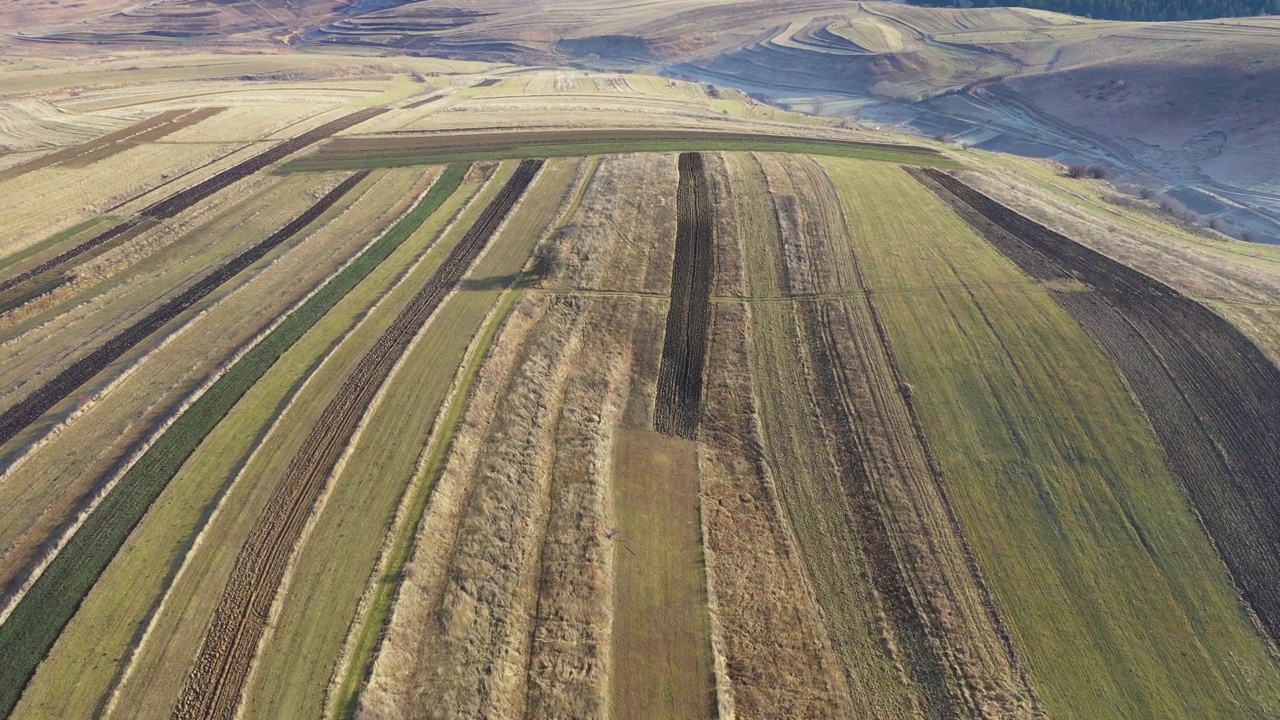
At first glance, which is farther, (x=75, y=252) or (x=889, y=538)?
(x=75, y=252)

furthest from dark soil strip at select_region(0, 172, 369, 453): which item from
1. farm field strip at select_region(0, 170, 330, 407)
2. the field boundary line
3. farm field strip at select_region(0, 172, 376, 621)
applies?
the field boundary line

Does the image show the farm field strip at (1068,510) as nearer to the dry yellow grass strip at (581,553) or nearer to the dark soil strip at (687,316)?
the dark soil strip at (687,316)

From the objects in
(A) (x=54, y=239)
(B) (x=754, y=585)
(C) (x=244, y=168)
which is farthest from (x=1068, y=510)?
(C) (x=244, y=168)

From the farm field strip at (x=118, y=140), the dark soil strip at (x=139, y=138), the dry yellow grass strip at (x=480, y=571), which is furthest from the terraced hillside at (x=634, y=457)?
the dark soil strip at (x=139, y=138)

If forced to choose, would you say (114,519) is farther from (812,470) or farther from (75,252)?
(75,252)

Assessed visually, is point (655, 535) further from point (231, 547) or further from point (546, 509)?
point (231, 547)

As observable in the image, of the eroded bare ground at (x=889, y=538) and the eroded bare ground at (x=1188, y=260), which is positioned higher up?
the eroded bare ground at (x=1188, y=260)
